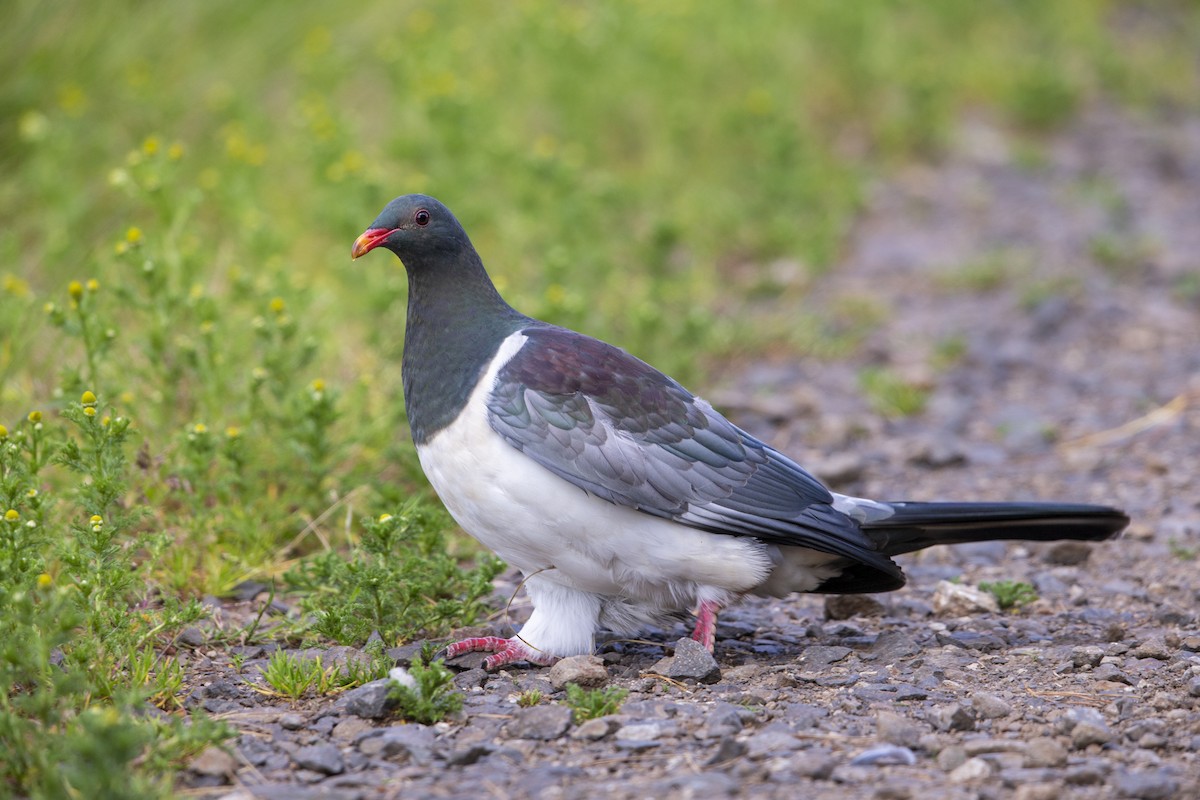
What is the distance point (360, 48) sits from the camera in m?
9.18

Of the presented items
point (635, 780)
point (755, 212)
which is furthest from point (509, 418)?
point (755, 212)

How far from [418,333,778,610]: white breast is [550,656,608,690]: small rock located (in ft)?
0.73

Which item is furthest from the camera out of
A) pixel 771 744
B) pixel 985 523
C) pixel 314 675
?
pixel 985 523

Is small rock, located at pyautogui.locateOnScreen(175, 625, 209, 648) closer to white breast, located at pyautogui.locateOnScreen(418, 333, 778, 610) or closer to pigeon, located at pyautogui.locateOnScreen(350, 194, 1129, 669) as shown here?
pigeon, located at pyautogui.locateOnScreen(350, 194, 1129, 669)

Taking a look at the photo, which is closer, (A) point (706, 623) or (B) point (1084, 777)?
(B) point (1084, 777)

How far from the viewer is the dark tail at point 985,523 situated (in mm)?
3975

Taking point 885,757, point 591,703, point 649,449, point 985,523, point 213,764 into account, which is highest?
point 985,523

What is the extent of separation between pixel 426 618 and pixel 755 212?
4567mm

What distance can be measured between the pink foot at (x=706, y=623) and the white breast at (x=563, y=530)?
0.15ft

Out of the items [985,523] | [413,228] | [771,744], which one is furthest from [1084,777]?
[413,228]

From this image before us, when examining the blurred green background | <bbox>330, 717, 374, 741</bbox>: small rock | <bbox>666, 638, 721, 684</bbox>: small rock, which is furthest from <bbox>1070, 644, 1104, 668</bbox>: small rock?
the blurred green background

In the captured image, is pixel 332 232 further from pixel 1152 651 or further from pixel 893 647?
pixel 1152 651

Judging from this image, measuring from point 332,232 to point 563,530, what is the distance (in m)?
3.31

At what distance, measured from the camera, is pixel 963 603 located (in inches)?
168
